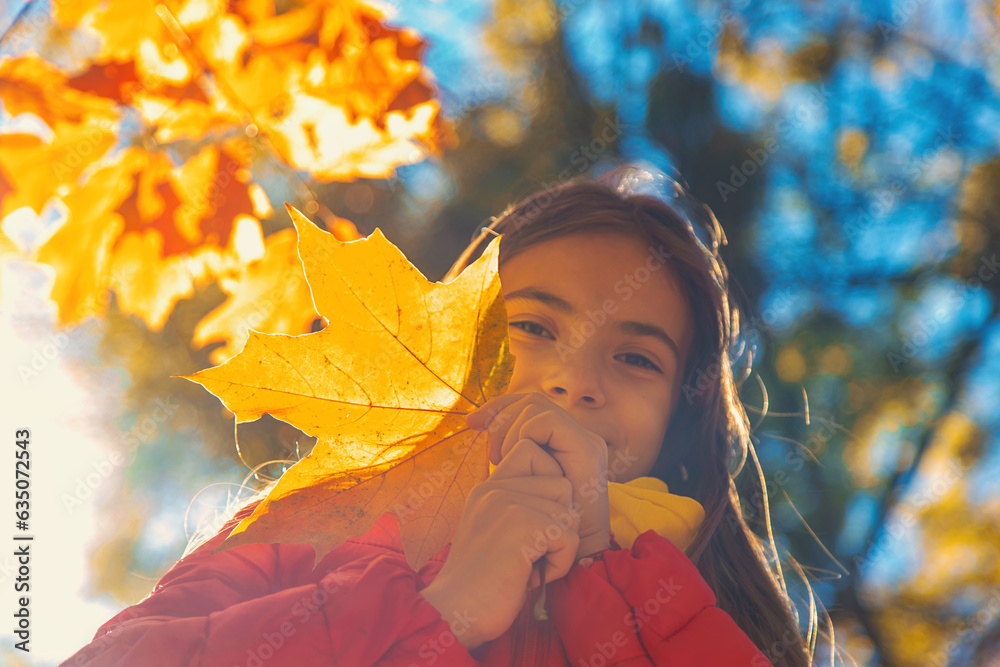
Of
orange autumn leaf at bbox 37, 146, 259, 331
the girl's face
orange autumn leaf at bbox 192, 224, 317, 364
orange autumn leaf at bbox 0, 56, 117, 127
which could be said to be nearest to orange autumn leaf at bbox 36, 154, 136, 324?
orange autumn leaf at bbox 37, 146, 259, 331

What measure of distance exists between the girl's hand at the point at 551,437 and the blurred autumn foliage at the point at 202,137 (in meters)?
0.69

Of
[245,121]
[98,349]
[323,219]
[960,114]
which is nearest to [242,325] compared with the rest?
[323,219]

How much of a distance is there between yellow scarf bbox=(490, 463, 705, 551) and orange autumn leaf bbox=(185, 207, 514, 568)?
11.5 inches

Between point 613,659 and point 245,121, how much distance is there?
127 centimetres

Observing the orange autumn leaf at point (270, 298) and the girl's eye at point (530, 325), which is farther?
the orange autumn leaf at point (270, 298)

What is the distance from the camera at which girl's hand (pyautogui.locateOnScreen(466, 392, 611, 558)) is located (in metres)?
0.54

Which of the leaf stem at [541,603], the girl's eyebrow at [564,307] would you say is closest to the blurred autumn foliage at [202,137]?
the girl's eyebrow at [564,307]

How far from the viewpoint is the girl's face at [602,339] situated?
82 centimetres

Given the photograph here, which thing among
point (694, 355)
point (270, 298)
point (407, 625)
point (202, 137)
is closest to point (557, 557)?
point (407, 625)

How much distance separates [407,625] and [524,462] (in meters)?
0.21

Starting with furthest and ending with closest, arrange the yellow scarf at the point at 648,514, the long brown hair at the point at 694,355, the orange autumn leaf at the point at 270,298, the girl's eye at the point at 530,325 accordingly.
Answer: the orange autumn leaf at the point at 270,298
the long brown hair at the point at 694,355
the girl's eye at the point at 530,325
the yellow scarf at the point at 648,514

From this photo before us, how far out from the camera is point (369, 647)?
0.57 m

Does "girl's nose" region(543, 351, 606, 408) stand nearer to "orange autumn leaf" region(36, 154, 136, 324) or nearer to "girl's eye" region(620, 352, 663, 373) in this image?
"girl's eye" region(620, 352, 663, 373)

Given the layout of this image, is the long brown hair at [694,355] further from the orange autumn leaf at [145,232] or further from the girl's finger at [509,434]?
the orange autumn leaf at [145,232]
